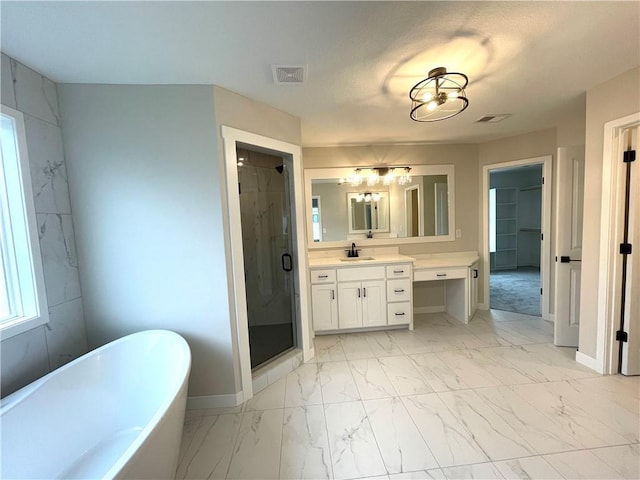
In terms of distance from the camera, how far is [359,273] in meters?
3.29

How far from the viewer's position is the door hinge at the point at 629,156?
2129 mm

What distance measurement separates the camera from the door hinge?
2.13 m

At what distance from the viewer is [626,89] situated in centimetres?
205

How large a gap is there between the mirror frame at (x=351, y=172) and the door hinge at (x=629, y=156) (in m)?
1.82

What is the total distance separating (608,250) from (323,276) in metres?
2.55

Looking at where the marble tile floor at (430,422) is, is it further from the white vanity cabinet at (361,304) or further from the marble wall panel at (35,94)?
the marble wall panel at (35,94)

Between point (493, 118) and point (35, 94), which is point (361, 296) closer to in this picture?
point (493, 118)

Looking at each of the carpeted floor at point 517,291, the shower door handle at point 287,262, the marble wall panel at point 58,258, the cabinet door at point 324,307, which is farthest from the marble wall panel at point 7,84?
the carpeted floor at point 517,291

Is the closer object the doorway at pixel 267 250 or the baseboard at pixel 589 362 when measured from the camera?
the baseboard at pixel 589 362

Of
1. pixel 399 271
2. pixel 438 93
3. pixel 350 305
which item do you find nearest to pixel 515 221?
pixel 399 271

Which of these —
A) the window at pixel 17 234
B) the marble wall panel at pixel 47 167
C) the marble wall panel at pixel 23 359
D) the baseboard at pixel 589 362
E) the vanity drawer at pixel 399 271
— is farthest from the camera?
the vanity drawer at pixel 399 271

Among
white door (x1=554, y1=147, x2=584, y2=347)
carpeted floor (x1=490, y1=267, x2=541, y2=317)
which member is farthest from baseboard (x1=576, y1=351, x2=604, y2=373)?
carpeted floor (x1=490, y1=267, x2=541, y2=317)

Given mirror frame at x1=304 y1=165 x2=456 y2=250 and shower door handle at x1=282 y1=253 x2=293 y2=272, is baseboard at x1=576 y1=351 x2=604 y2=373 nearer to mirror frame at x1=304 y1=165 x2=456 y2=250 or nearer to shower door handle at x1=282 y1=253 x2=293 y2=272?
mirror frame at x1=304 y1=165 x2=456 y2=250

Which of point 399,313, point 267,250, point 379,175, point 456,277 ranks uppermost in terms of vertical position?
point 379,175
